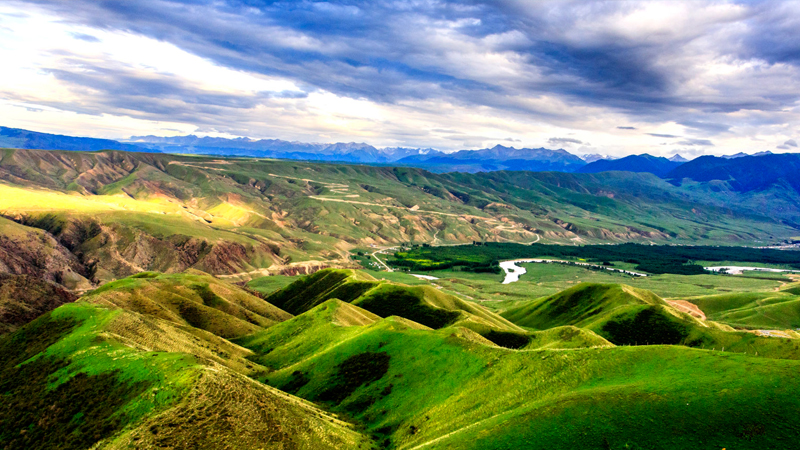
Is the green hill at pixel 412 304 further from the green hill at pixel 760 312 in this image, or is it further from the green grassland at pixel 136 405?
the green hill at pixel 760 312

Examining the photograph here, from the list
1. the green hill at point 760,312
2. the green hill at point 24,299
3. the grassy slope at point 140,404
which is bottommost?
the green hill at point 24,299

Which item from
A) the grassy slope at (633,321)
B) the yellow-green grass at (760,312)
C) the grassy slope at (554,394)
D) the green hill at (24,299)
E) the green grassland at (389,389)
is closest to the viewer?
the grassy slope at (554,394)

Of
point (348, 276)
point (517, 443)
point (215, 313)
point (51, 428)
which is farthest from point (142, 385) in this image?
point (348, 276)

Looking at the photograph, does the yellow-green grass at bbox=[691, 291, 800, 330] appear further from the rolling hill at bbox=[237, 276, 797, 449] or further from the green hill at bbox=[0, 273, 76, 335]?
the green hill at bbox=[0, 273, 76, 335]

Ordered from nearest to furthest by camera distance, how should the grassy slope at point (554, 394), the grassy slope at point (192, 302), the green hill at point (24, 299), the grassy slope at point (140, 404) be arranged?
the grassy slope at point (554, 394) < the grassy slope at point (140, 404) < the grassy slope at point (192, 302) < the green hill at point (24, 299)

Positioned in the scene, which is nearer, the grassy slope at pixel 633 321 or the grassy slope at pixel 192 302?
the grassy slope at pixel 633 321

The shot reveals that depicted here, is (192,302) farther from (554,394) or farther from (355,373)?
(554,394)

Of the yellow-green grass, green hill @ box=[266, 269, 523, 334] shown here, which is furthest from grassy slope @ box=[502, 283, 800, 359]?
the yellow-green grass

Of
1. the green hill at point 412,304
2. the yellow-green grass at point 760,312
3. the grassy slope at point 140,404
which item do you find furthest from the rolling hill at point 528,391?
the yellow-green grass at point 760,312

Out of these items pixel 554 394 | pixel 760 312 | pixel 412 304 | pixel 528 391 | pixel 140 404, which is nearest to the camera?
pixel 140 404

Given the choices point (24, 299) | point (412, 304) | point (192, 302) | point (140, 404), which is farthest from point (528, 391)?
point (24, 299)
